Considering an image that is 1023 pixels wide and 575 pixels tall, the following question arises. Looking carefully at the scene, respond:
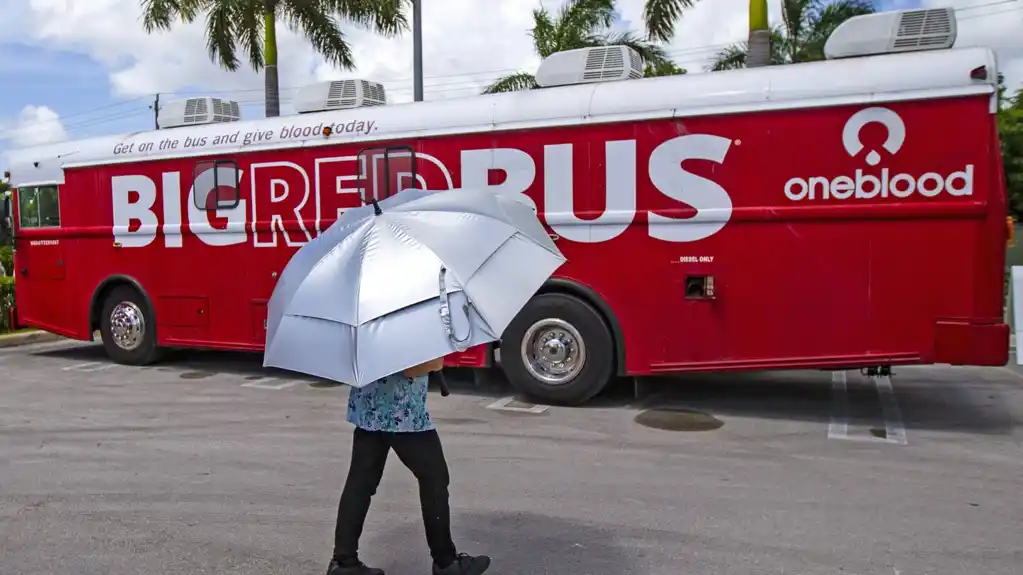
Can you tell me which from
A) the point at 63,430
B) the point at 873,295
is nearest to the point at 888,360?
the point at 873,295

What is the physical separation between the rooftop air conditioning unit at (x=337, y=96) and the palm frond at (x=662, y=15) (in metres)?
5.56

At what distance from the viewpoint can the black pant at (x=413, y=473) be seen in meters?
3.68

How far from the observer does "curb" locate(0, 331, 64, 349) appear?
12.8 metres

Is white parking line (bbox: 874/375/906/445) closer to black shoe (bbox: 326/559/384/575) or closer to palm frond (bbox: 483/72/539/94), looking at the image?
black shoe (bbox: 326/559/384/575)

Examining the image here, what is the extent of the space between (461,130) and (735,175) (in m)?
2.60

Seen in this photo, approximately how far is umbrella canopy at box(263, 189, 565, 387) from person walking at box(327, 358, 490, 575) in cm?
43

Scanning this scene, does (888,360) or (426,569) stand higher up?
(888,360)

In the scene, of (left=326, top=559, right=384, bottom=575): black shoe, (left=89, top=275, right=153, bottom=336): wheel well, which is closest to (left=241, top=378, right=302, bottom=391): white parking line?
(left=89, top=275, right=153, bottom=336): wheel well

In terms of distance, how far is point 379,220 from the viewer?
3502 mm

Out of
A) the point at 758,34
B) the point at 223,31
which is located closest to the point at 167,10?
the point at 223,31

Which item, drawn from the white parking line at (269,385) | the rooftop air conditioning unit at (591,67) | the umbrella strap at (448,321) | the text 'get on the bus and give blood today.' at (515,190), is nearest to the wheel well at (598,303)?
the text 'get on the bus and give blood today.' at (515,190)

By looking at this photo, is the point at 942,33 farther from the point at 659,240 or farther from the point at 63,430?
the point at 63,430

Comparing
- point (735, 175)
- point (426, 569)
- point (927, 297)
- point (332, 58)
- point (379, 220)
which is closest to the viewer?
point (379, 220)

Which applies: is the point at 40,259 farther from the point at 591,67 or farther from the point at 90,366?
the point at 591,67
